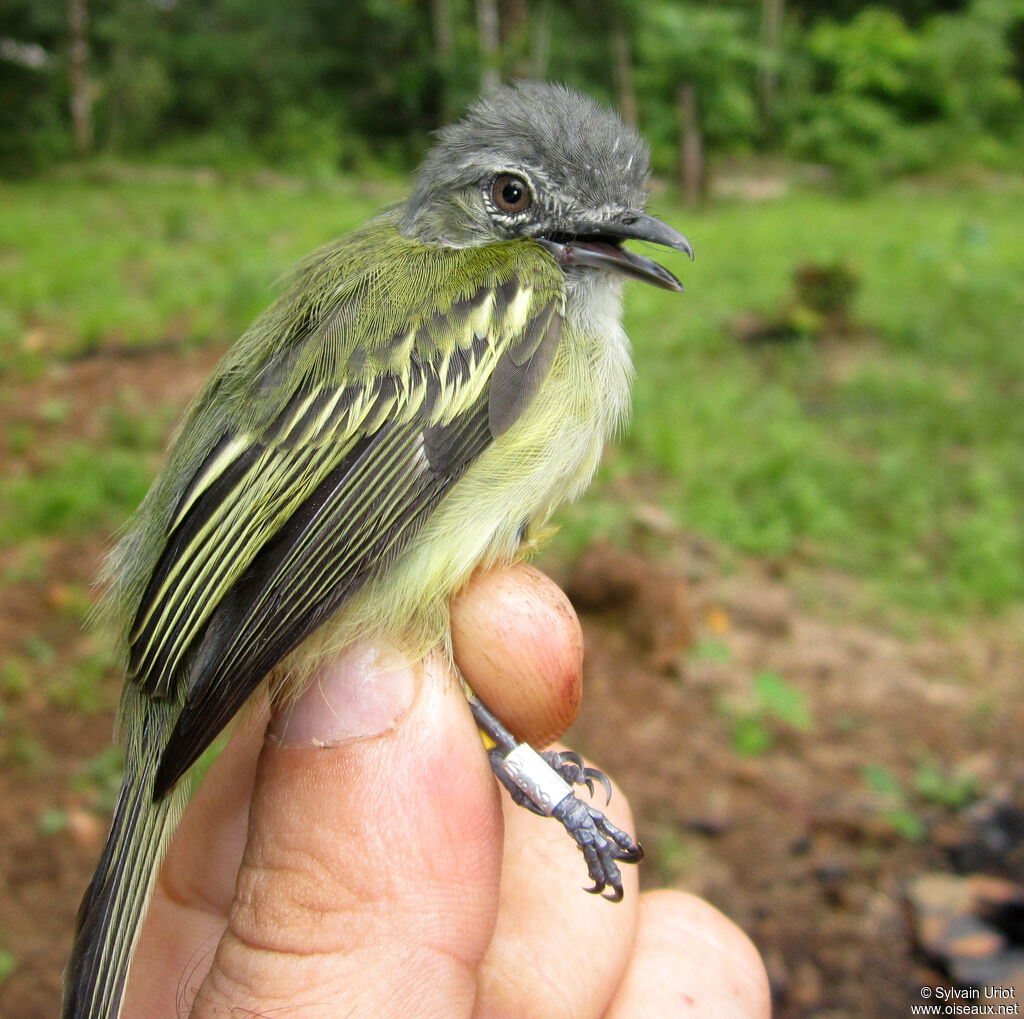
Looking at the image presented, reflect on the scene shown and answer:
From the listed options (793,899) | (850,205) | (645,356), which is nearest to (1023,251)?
(850,205)

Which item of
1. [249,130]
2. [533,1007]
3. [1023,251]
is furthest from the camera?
[249,130]

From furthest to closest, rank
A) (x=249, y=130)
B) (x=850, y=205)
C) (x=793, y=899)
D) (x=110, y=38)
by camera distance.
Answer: (x=249, y=130)
(x=110, y=38)
(x=850, y=205)
(x=793, y=899)

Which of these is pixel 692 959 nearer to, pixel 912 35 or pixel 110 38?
pixel 110 38

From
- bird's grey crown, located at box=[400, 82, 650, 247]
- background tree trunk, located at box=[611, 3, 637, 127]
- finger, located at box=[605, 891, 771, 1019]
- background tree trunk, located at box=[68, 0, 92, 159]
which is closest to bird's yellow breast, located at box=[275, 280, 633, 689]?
bird's grey crown, located at box=[400, 82, 650, 247]

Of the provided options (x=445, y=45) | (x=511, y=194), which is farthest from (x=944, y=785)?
(x=445, y=45)

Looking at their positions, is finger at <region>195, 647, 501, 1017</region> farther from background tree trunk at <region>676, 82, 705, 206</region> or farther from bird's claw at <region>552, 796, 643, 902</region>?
background tree trunk at <region>676, 82, 705, 206</region>

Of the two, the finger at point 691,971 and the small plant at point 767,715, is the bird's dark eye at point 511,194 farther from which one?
the small plant at point 767,715

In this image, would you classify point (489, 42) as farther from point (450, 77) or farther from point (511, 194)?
point (511, 194)
